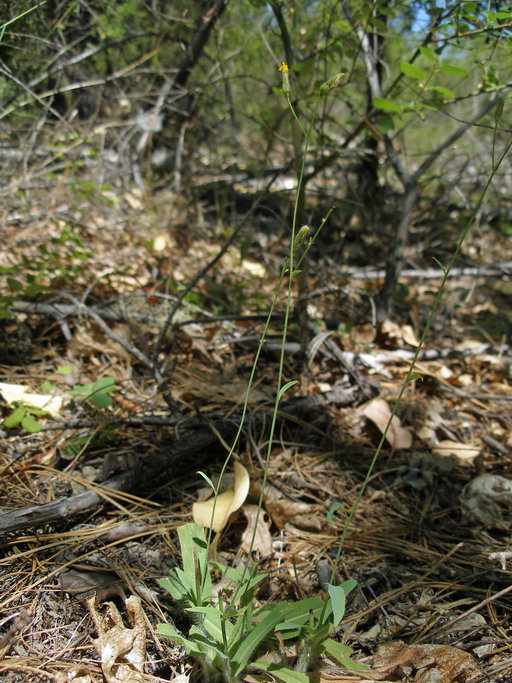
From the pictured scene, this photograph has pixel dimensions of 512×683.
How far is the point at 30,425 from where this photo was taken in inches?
59.5

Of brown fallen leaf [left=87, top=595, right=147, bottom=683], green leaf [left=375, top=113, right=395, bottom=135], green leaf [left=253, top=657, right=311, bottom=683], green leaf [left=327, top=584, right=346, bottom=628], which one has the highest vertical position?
green leaf [left=375, top=113, right=395, bottom=135]

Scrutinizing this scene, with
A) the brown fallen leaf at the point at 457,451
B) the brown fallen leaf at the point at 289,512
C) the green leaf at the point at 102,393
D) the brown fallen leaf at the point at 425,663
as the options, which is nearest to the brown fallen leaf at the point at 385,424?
the brown fallen leaf at the point at 457,451

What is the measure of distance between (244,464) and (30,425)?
804mm

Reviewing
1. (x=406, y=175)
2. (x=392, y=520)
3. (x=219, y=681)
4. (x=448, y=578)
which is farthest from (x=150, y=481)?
(x=406, y=175)

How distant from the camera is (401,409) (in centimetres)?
199

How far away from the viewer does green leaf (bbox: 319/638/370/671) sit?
2.87 ft

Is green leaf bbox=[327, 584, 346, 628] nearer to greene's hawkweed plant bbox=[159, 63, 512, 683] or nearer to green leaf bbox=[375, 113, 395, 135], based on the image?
greene's hawkweed plant bbox=[159, 63, 512, 683]

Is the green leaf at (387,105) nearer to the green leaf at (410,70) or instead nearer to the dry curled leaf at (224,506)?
the green leaf at (410,70)

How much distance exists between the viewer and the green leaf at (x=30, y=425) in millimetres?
1499

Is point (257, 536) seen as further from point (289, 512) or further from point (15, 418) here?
point (15, 418)

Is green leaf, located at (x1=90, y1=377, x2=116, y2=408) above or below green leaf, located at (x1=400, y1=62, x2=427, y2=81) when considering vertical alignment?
below

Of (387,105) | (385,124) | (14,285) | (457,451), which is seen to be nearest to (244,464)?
(457,451)

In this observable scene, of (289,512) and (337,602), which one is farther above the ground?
(337,602)

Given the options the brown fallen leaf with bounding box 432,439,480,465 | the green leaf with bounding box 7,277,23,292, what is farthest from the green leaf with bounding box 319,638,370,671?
the green leaf with bounding box 7,277,23,292
